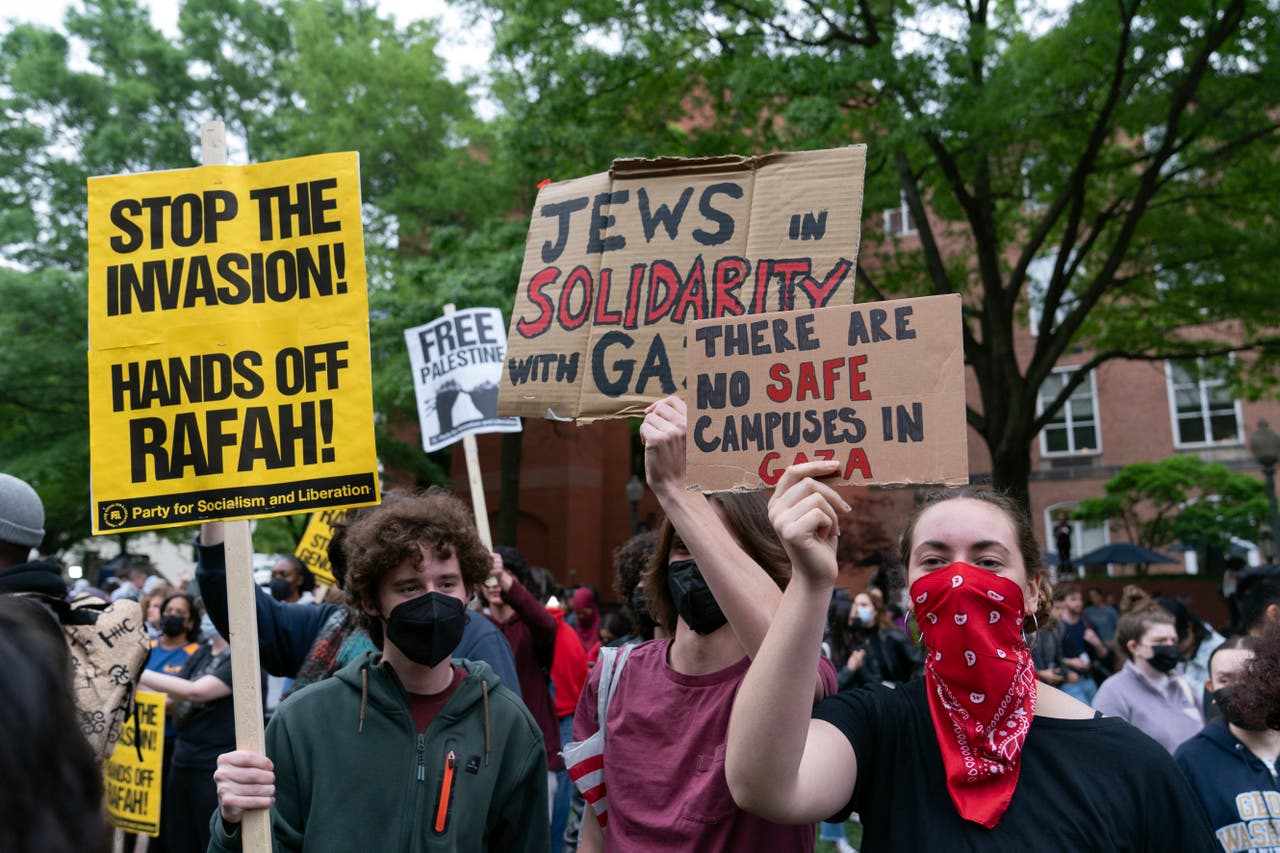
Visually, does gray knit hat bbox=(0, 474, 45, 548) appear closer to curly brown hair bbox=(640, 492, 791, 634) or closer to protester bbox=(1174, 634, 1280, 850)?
curly brown hair bbox=(640, 492, 791, 634)

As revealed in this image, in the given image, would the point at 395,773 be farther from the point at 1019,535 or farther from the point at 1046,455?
the point at 1046,455

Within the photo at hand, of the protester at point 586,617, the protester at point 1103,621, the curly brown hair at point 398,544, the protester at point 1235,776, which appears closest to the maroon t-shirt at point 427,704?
the curly brown hair at point 398,544

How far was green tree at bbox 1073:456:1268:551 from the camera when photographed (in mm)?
26125

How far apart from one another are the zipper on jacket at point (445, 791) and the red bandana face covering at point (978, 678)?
1283 mm

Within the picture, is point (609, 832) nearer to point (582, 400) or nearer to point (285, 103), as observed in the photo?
point (582, 400)

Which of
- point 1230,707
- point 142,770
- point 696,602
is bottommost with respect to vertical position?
point 142,770

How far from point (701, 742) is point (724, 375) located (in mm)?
976

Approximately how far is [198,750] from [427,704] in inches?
141

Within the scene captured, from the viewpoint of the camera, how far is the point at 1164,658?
5684 mm

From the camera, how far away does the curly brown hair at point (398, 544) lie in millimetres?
3129

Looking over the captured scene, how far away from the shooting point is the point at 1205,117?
503 inches

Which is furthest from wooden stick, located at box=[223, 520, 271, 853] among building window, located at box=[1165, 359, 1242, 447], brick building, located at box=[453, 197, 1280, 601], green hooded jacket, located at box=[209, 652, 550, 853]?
building window, located at box=[1165, 359, 1242, 447]

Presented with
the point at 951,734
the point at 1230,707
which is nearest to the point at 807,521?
the point at 951,734

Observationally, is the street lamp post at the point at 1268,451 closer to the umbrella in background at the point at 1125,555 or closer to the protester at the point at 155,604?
the umbrella in background at the point at 1125,555
